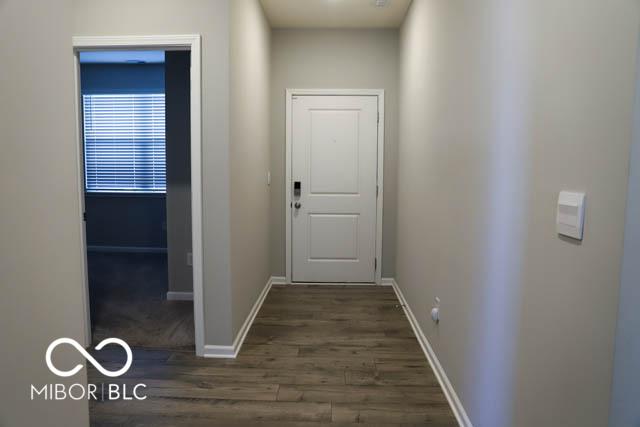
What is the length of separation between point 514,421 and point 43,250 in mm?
1576

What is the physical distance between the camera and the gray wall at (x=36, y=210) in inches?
35.5

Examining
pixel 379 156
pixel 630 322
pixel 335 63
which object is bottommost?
pixel 630 322

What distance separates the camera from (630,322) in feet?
2.32

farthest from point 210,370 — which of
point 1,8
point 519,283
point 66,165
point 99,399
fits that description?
point 1,8

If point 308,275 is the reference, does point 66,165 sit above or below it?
above

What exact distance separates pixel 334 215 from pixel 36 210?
10.8 feet

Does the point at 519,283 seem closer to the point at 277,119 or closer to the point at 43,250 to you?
the point at 43,250

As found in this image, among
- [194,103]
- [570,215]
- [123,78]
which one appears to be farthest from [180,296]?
[123,78]

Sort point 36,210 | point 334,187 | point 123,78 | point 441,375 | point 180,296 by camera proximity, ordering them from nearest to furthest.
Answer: point 36,210
point 441,375
point 180,296
point 334,187
point 123,78

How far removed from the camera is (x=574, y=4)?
100 cm

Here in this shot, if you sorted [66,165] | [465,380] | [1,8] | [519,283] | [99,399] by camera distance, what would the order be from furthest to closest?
[99,399]
[465,380]
[519,283]
[66,165]
[1,8]

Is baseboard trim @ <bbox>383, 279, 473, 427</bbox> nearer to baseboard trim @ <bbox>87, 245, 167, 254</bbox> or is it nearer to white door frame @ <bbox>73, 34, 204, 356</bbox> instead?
white door frame @ <bbox>73, 34, 204, 356</bbox>

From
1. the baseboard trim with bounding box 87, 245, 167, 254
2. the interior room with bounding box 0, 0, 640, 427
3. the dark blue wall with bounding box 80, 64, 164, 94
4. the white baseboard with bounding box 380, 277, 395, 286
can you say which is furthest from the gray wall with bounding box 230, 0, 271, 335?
the baseboard trim with bounding box 87, 245, 167, 254

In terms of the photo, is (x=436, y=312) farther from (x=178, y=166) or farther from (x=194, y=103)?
(x=178, y=166)
